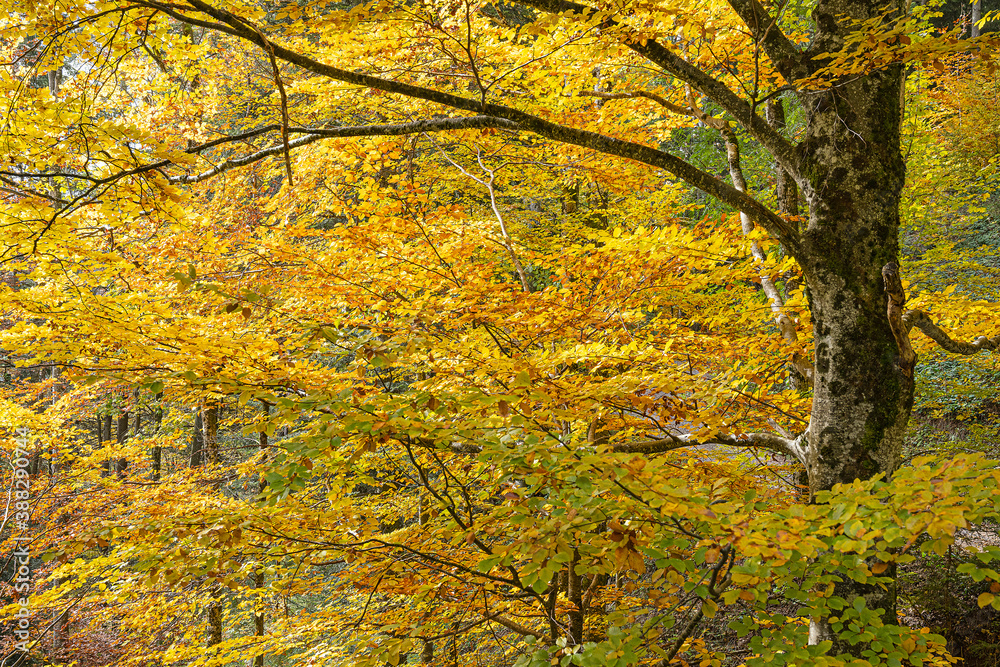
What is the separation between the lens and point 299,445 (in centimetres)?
203

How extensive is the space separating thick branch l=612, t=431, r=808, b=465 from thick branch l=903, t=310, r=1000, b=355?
843 millimetres

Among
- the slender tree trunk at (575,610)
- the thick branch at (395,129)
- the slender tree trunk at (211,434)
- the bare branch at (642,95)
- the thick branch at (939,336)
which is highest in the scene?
the bare branch at (642,95)

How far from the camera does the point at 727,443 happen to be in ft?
10.7

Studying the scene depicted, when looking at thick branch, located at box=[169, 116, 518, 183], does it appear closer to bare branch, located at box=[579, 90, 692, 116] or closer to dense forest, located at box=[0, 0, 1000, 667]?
dense forest, located at box=[0, 0, 1000, 667]

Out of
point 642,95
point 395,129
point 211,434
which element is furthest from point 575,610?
point 211,434

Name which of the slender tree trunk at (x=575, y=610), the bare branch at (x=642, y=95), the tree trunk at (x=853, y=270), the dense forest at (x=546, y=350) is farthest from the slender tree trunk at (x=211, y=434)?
the tree trunk at (x=853, y=270)

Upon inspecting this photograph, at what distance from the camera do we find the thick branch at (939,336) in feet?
8.71

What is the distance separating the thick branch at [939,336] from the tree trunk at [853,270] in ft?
0.40

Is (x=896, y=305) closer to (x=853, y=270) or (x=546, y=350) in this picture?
(x=853, y=270)

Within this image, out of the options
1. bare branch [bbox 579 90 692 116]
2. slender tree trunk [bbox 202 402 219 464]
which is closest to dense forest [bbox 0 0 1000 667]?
bare branch [bbox 579 90 692 116]

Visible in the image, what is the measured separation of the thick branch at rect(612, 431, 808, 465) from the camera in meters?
3.20

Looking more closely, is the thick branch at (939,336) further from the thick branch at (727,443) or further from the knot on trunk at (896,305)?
the thick branch at (727,443)

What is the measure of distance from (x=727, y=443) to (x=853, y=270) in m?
1.18

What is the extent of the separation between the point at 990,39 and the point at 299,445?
343cm
